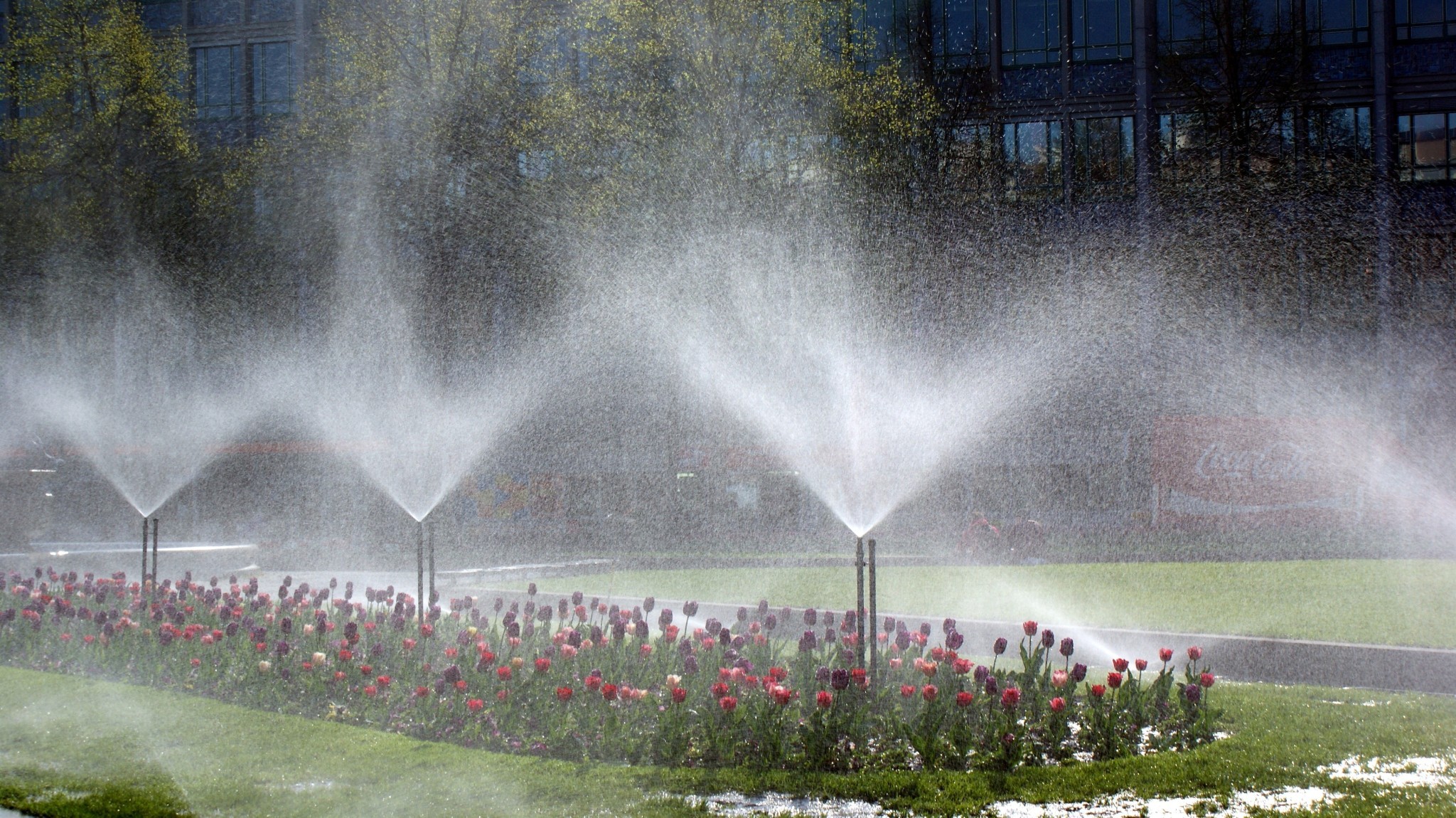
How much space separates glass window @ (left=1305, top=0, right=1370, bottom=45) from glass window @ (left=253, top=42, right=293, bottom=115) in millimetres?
29130

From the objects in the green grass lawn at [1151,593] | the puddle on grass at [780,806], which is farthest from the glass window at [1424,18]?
the puddle on grass at [780,806]

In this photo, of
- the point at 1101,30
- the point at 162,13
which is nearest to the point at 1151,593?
the point at 1101,30

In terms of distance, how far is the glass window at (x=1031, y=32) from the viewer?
113ft

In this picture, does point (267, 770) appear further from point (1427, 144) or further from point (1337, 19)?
point (1427, 144)

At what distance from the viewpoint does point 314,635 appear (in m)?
9.41

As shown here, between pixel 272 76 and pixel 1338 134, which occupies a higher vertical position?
pixel 272 76

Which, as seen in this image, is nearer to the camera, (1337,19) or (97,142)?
(97,142)

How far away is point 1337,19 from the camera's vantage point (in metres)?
33.7

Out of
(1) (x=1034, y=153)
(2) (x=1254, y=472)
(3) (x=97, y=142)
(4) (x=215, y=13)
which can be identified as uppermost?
(4) (x=215, y=13)

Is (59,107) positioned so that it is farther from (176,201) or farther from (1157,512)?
(1157,512)

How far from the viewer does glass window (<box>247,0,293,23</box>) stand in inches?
1559

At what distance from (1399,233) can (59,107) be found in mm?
33364

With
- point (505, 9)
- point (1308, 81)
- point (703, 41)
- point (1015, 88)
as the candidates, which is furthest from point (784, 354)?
point (1308, 81)

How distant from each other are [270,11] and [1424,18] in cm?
3303
